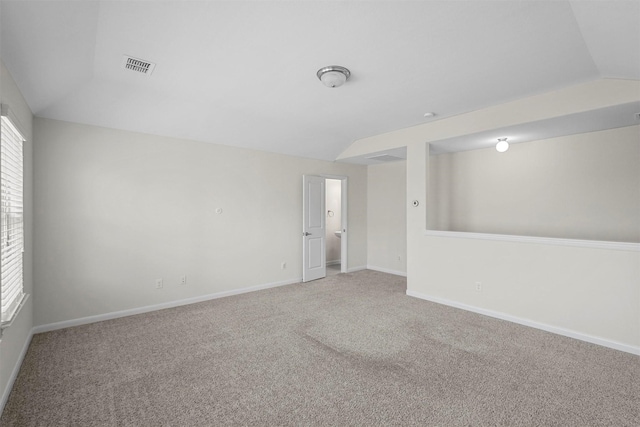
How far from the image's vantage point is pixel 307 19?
2.00m

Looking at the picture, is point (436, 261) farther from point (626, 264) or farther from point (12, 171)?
point (12, 171)

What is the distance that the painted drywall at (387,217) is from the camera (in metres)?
6.16

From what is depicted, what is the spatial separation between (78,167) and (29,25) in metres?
2.06

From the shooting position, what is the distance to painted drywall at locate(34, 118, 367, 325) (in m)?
3.39

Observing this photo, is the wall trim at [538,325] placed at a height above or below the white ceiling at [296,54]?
below

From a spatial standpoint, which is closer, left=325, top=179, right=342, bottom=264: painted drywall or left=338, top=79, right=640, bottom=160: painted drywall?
left=338, top=79, right=640, bottom=160: painted drywall

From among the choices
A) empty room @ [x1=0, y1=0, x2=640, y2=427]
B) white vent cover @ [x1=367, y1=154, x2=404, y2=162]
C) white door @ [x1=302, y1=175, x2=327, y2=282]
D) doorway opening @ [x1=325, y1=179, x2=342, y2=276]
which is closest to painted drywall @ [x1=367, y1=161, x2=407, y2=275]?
white vent cover @ [x1=367, y1=154, x2=404, y2=162]

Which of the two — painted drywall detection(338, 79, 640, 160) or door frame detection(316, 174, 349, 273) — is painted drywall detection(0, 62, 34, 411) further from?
door frame detection(316, 174, 349, 273)

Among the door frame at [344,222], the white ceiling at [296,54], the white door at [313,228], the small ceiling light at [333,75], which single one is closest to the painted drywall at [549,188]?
the white ceiling at [296,54]

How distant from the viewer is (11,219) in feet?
7.72

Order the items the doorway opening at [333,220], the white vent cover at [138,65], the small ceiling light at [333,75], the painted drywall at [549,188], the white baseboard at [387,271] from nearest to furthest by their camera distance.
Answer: the white vent cover at [138,65] → the small ceiling light at [333,75] → the painted drywall at [549,188] → the white baseboard at [387,271] → the doorway opening at [333,220]

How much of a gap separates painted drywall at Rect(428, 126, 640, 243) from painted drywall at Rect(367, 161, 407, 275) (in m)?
0.72

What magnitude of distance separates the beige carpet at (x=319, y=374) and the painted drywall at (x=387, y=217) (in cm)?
244

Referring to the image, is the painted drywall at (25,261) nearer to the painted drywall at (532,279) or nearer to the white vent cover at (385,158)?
the painted drywall at (532,279)
